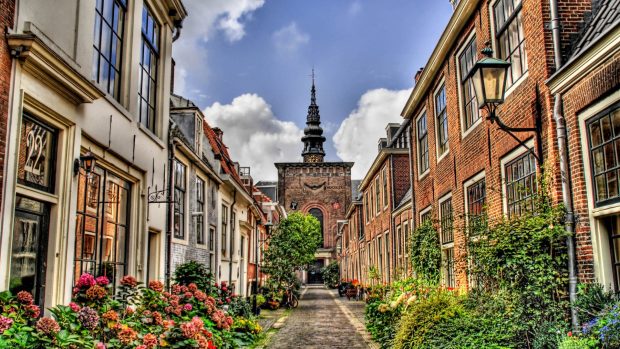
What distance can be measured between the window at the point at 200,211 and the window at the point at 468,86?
7.78 meters

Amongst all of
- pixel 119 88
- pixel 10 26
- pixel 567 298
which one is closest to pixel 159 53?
pixel 119 88

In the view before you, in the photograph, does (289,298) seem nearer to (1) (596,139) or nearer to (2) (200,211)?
(2) (200,211)

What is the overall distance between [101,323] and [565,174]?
19.0 ft

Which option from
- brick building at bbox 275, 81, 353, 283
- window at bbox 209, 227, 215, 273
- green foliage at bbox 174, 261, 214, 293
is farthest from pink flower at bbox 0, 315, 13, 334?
brick building at bbox 275, 81, 353, 283

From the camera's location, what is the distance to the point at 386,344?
10.5 m

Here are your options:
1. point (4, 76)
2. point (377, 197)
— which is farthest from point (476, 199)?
point (377, 197)

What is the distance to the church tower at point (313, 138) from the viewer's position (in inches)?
2662

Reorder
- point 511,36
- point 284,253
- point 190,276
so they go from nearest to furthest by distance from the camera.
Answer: point 511,36, point 190,276, point 284,253

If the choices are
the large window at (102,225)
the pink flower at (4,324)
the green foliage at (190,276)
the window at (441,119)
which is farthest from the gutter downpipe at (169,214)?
the pink flower at (4,324)

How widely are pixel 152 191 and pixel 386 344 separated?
541 centimetres

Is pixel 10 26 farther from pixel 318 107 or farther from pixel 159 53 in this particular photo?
pixel 318 107

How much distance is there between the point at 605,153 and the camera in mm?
6430

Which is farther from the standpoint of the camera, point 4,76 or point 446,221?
point 446,221

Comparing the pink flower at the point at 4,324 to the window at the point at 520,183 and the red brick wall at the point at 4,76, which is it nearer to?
the red brick wall at the point at 4,76
